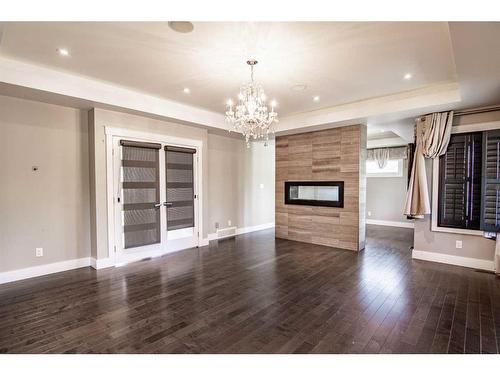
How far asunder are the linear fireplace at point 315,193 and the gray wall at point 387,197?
3573 millimetres

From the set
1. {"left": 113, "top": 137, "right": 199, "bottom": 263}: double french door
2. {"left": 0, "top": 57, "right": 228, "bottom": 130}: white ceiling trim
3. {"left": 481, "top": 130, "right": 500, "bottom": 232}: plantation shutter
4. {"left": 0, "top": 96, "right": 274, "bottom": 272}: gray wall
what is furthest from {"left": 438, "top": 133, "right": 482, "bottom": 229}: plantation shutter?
{"left": 0, "top": 96, "right": 274, "bottom": 272}: gray wall

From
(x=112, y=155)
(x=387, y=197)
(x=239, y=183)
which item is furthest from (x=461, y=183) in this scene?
(x=112, y=155)

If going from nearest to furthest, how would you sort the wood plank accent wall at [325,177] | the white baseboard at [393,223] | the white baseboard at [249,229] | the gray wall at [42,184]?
the gray wall at [42,184] → the wood plank accent wall at [325,177] → the white baseboard at [249,229] → the white baseboard at [393,223]

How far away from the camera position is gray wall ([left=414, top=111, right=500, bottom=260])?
12.9ft

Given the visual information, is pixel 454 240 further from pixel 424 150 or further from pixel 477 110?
pixel 477 110

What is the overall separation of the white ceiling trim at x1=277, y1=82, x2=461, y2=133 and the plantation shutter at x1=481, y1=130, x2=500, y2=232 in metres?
0.86

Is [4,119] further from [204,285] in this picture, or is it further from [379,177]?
[379,177]

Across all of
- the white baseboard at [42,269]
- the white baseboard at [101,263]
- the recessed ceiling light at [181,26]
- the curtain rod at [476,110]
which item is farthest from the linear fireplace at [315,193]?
the white baseboard at [42,269]

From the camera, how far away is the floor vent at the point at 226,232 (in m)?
6.20

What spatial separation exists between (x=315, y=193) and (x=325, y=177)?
17.3 inches

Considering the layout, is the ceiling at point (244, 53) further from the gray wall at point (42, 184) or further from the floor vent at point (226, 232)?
the floor vent at point (226, 232)

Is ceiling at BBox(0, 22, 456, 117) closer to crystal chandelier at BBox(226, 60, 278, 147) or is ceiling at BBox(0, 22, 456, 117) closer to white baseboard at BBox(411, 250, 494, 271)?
crystal chandelier at BBox(226, 60, 278, 147)
